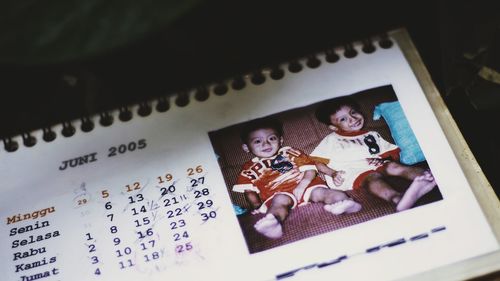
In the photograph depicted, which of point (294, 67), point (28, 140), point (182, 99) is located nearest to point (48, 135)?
point (28, 140)

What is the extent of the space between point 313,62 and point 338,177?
0.39ft

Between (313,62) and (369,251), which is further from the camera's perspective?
(313,62)

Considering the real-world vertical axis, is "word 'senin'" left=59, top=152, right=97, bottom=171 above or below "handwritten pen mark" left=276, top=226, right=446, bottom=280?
above

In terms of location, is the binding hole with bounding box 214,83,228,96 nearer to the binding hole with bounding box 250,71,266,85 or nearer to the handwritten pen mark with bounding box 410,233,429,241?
the binding hole with bounding box 250,71,266,85

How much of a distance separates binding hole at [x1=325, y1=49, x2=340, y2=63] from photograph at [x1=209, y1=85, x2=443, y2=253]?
39 millimetres

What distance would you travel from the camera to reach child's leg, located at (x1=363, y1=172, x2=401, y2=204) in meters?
0.45

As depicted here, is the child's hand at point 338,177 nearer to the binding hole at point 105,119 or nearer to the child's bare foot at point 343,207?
the child's bare foot at point 343,207

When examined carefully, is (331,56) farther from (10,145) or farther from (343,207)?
(10,145)

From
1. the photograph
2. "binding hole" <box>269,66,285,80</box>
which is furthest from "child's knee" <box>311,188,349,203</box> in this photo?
"binding hole" <box>269,66,285,80</box>

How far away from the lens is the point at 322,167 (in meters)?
0.47

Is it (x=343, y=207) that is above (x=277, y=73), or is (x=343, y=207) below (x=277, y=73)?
below

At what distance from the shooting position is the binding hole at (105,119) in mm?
515

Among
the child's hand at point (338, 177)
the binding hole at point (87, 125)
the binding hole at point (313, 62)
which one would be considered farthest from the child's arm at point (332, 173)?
the binding hole at point (87, 125)

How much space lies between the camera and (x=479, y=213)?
0.43 m
